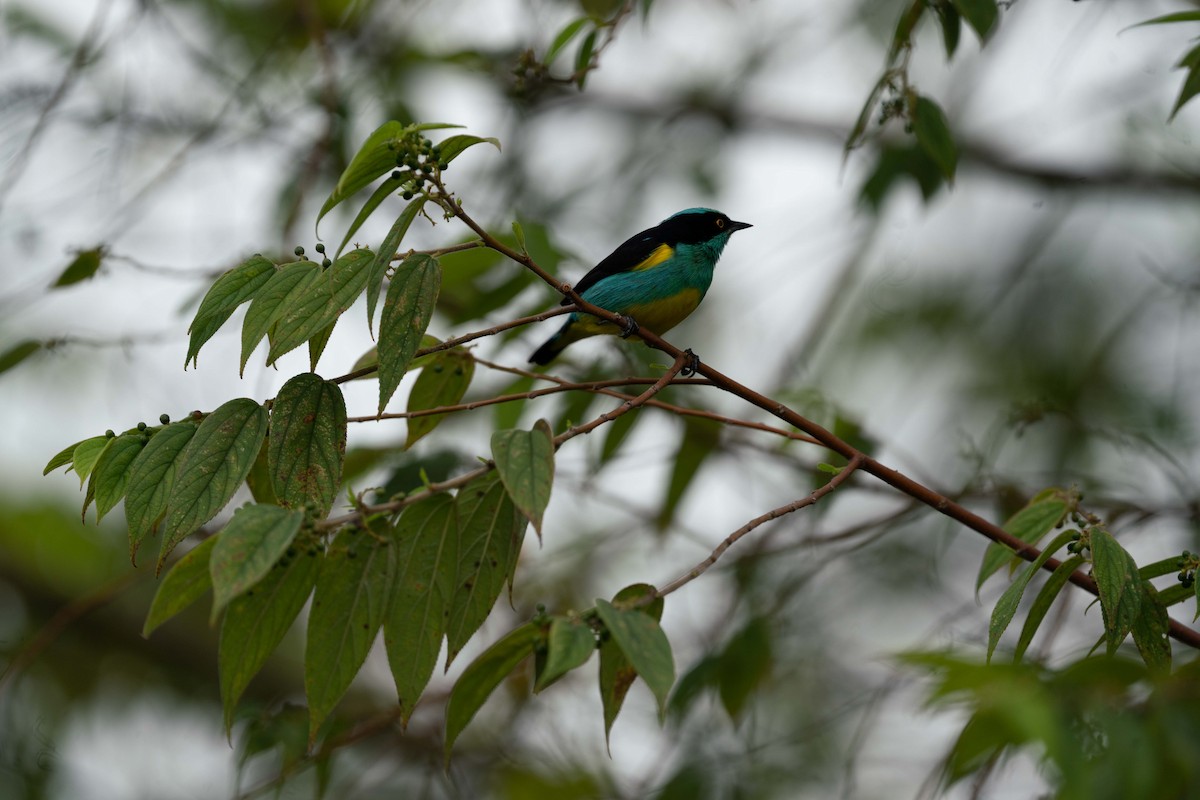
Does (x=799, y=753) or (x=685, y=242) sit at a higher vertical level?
(x=685, y=242)

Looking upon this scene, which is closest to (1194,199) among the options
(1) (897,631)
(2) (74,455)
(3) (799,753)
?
(1) (897,631)

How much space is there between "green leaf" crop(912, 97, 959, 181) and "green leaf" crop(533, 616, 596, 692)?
1912mm

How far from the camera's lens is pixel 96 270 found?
11.3 ft

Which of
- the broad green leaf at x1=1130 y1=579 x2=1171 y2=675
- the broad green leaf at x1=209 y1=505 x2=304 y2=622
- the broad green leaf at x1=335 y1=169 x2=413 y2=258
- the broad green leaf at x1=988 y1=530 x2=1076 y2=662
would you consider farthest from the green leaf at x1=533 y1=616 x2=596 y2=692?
the broad green leaf at x1=1130 y1=579 x2=1171 y2=675

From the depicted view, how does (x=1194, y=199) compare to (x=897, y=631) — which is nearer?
(x=1194, y=199)

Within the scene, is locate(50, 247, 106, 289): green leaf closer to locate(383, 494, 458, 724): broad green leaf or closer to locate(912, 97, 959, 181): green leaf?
locate(383, 494, 458, 724): broad green leaf

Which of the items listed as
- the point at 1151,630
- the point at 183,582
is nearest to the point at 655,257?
the point at 1151,630

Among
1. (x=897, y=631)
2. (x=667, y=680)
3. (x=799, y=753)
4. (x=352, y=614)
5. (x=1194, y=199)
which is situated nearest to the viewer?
(x=667, y=680)

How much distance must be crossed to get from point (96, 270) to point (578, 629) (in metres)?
2.39

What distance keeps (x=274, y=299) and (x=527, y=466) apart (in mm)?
607

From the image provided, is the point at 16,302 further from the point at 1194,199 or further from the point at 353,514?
the point at 1194,199

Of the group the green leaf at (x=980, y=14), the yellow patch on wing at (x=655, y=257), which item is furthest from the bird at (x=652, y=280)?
the green leaf at (x=980, y=14)

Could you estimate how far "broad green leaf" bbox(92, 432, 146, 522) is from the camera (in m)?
2.02

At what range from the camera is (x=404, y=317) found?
1.99m
